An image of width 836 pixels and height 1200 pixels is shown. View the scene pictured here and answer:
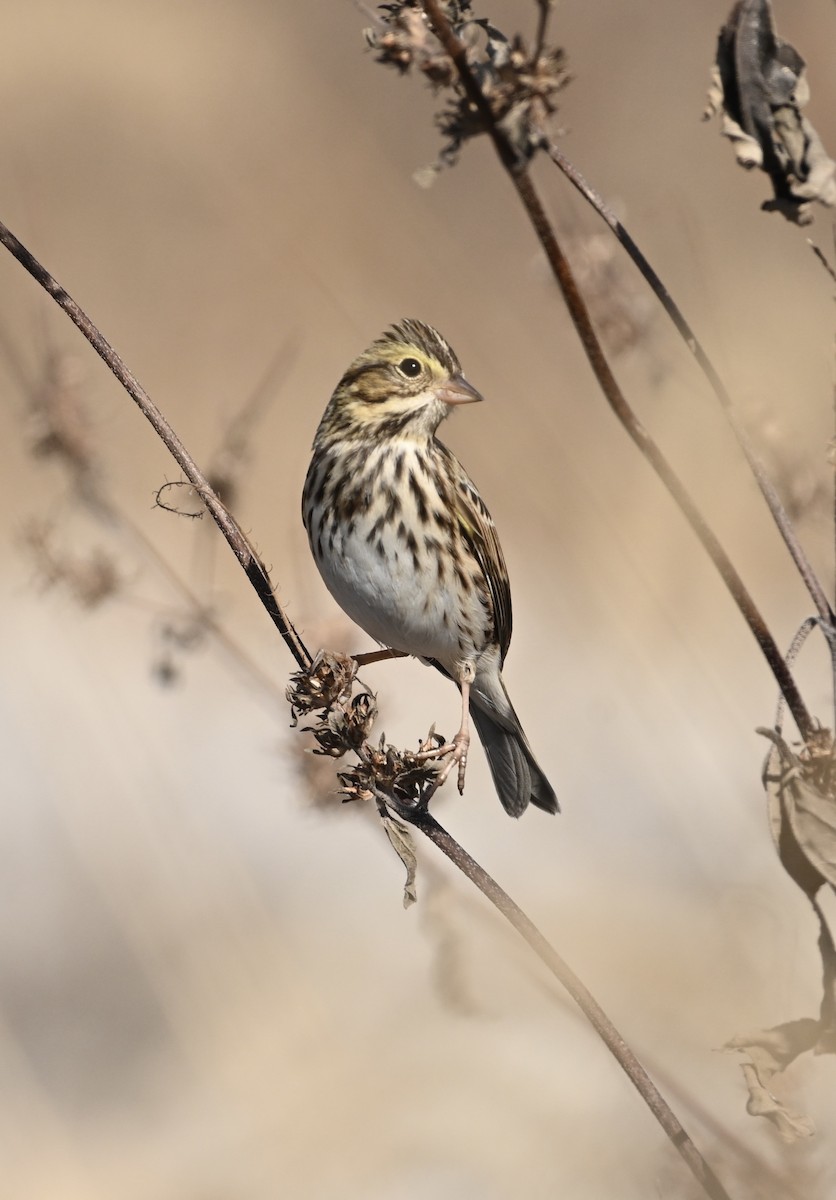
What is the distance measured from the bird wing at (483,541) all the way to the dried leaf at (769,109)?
6.34ft

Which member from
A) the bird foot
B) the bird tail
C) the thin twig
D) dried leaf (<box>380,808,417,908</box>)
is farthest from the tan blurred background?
the thin twig

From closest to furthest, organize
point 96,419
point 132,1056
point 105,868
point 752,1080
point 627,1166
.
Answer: point 752,1080 → point 96,419 → point 627,1166 → point 132,1056 → point 105,868

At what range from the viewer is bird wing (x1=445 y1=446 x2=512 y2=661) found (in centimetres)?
344

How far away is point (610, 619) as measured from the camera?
739 centimetres

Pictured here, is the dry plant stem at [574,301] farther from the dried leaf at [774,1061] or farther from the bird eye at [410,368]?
the bird eye at [410,368]

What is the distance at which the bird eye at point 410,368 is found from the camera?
3.29 meters

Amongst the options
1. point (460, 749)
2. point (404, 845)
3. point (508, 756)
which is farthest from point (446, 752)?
point (508, 756)

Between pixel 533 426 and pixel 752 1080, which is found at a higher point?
pixel 533 426

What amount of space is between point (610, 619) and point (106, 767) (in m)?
2.68

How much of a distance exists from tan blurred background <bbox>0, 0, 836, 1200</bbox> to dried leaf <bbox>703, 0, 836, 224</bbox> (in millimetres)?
3778

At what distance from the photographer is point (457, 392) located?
3.25 metres

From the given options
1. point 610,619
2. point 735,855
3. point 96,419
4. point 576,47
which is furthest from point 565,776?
point 96,419

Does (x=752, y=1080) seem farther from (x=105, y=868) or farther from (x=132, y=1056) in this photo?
(x=105, y=868)

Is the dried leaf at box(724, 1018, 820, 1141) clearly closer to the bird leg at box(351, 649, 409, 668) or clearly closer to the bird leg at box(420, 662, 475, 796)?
the bird leg at box(420, 662, 475, 796)
